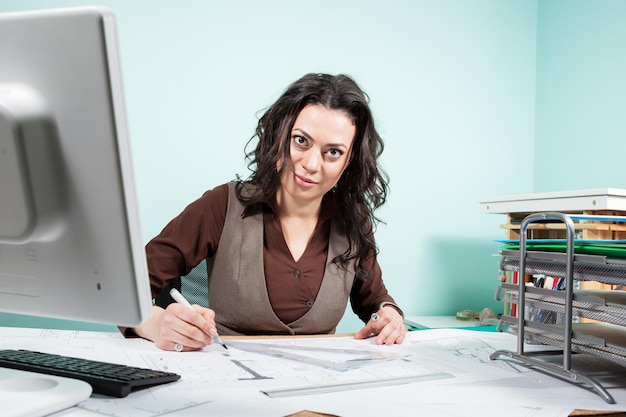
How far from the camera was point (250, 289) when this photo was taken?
1.52 meters

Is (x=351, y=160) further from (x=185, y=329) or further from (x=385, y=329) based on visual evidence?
(x=185, y=329)

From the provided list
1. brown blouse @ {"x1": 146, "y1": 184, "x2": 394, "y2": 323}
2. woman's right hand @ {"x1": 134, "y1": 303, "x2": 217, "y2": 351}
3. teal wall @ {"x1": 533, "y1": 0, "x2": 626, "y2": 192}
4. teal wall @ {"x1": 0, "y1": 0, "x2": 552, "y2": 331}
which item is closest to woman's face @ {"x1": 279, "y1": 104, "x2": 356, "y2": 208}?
brown blouse @ {"x1": 146, "y1": 184, "x2": 394, "y2": 323}

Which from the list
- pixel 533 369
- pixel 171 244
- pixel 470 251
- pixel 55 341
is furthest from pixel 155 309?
pixel 470 251

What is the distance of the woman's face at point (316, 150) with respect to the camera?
154 cm

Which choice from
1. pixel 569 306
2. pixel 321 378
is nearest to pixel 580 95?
pixel 569 306

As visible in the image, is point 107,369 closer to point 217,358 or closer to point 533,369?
point 217,358

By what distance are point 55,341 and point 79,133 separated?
2.11 feet

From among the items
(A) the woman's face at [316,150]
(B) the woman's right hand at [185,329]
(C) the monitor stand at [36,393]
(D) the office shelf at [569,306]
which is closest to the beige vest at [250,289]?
(A) the woman's face at [316,150]

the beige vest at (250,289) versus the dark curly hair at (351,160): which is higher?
the dark curly hair at (351,160)

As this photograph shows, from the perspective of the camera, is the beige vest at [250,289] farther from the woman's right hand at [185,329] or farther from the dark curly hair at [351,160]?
the woman's right hand at [185,329]

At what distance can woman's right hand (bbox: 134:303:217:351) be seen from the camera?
1060mm

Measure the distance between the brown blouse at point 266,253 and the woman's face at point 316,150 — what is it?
121mm

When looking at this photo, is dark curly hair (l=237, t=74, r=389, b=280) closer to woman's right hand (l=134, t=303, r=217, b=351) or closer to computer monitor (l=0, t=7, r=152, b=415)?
woman's right hand (l=134, t=303, r=217, b=351)

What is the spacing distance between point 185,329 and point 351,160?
815 millimetres
